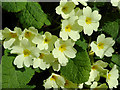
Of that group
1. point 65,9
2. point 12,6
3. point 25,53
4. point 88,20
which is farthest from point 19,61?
point 88,20

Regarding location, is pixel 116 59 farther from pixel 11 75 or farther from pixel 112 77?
pixel 11 75

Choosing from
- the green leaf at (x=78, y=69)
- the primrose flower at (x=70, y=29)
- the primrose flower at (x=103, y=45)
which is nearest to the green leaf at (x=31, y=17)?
the primrose flower at (x=70, y=29)

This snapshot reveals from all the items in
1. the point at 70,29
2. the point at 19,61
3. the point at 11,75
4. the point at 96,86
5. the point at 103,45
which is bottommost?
the point at 96,86

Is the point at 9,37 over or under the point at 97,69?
over

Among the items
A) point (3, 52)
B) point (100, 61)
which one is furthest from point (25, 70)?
point (100, 61)

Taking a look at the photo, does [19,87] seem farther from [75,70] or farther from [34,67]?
[75,70]

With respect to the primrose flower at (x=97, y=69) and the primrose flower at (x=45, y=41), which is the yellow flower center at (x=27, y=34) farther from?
the primrose flower at (x=97, y=69)

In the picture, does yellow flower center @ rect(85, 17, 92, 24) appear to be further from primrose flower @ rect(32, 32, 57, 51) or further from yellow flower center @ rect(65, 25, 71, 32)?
primrose flower @ rect(32, 32, 57, 51)
